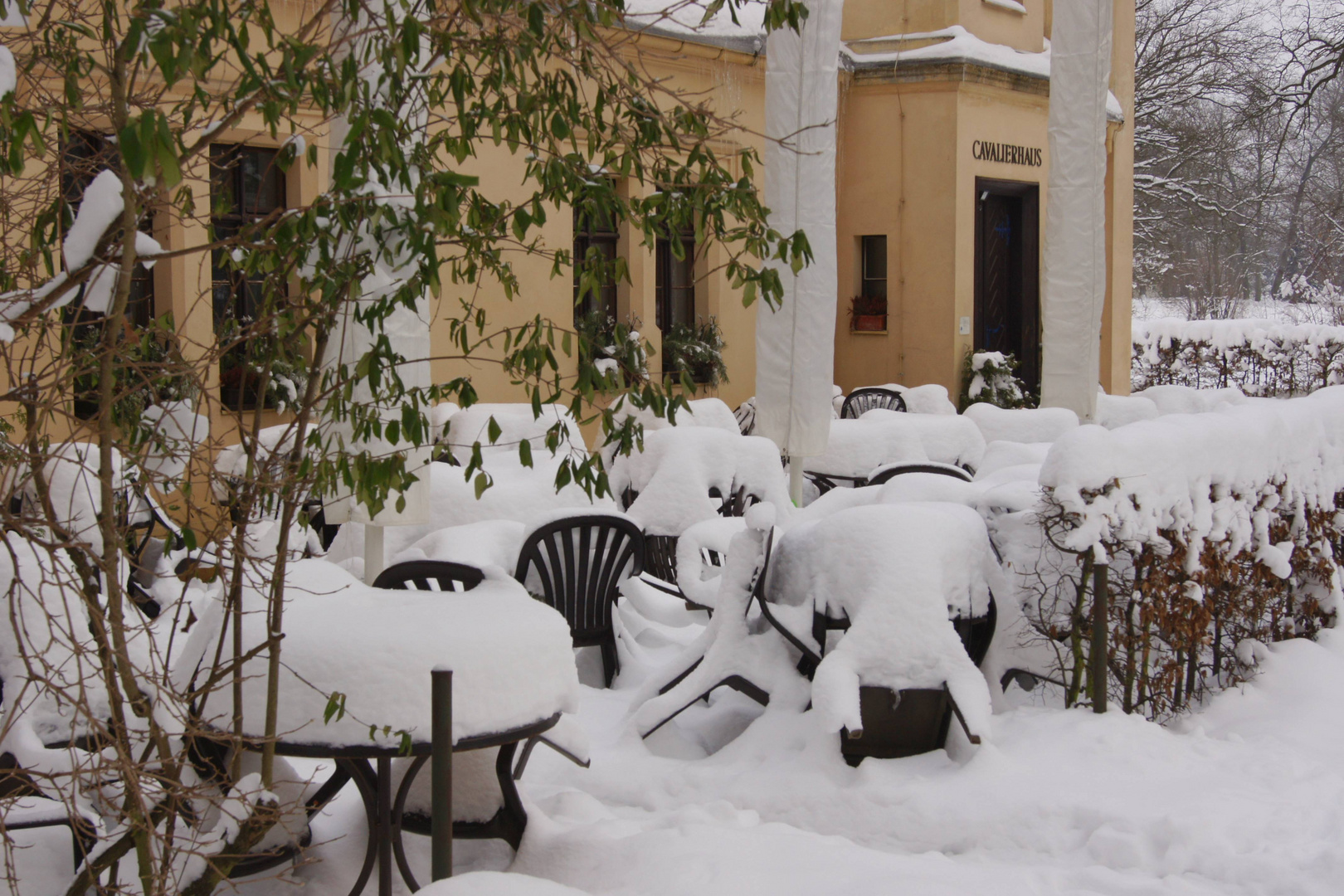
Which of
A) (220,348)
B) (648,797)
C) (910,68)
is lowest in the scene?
(648,797)

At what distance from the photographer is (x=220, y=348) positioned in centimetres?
233

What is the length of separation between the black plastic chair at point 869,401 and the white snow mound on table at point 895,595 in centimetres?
723

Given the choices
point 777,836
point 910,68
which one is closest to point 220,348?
point 777,836

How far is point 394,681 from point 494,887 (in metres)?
0.82

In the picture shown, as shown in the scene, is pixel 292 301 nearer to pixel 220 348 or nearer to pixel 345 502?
pixel 220 348

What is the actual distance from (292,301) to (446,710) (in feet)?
2.78

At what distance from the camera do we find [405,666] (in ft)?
8.76

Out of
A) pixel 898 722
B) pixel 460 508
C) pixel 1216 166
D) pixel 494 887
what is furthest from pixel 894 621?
pixel 1216 166

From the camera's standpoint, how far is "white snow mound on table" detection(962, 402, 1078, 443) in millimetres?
7641

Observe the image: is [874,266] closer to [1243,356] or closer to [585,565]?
[585,565]

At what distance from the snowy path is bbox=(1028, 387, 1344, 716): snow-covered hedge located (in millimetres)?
272

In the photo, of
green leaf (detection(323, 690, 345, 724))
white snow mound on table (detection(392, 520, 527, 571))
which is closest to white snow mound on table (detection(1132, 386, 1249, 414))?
white snow mound on table (detection(392, 520, 527, 571))

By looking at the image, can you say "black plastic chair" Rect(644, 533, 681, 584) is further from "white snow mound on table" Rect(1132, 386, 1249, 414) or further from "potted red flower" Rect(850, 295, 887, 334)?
"potted red flower" Rect(850, 295, 887, 334)

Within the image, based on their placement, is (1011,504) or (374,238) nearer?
(374,238)
